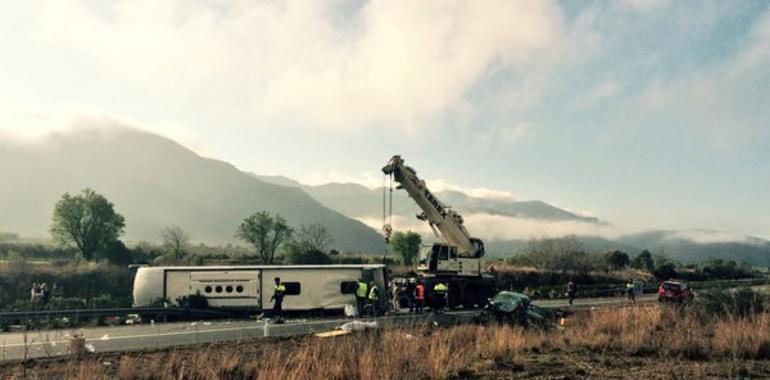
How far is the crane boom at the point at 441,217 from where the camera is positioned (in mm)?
30719

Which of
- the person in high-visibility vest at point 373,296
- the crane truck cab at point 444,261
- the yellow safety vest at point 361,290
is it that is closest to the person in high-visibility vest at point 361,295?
the yellow safety vest at point 361,290

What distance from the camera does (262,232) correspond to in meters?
91.6

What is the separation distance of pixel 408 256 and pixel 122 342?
8359 cm

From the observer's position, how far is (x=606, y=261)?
8281cm

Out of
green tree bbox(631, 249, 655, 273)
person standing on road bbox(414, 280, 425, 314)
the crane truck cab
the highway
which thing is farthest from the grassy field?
green tree bbox(631, 249, 655, 273)

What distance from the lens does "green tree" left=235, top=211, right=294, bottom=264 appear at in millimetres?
91750

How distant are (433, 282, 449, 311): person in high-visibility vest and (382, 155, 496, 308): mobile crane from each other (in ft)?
1.03

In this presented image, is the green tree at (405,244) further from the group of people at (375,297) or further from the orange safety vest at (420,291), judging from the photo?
the orange safety vest at (420,291)

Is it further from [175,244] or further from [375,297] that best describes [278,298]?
[175,244]

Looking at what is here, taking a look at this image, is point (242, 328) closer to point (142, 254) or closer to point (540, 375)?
point (540, 375)

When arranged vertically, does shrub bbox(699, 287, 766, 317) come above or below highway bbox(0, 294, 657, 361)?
above

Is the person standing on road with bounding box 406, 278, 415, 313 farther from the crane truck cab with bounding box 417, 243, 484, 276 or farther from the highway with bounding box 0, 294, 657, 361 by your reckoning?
the highway with bounding box 0, 294, 657, 361

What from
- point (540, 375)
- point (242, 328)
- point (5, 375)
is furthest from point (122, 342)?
point (540, 375)

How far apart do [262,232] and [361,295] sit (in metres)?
68.8
